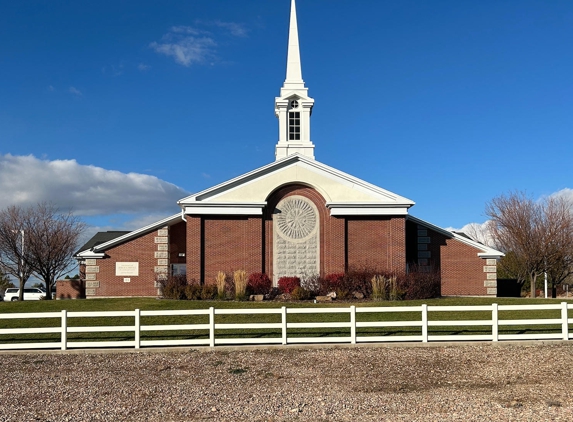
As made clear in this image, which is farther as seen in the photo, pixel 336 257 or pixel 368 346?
pixel 336 257

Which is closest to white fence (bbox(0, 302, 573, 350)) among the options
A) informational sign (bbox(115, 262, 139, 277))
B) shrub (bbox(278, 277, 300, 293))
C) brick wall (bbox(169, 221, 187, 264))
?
shrub (bbox(278, 277, 300, 293))

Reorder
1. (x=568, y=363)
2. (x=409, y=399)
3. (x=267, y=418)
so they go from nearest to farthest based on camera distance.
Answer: (x=267, y=418), (x=409, y=399), (x=568, y=363)

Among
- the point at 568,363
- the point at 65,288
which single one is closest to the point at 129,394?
the point at 568,363

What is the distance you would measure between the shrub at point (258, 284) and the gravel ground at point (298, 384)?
41.0ft

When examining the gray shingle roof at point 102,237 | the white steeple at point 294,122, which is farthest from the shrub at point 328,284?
the gray shingle roof at point 102,237

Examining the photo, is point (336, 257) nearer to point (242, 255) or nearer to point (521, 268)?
point (242, 255)

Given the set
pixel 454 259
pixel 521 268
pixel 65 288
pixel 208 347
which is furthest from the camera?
pixel 521 268

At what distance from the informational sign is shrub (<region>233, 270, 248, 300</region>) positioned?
7.30 metres

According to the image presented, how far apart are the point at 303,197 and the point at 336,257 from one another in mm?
3292

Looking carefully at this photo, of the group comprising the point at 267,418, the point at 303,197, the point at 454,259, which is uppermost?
the point at 303,197

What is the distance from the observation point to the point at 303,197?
1157 inches

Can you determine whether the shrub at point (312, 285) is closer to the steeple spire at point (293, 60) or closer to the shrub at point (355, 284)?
the shrub at point (355, 284)

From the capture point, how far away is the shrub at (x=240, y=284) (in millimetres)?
25719

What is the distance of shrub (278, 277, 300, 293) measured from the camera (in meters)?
27.7
